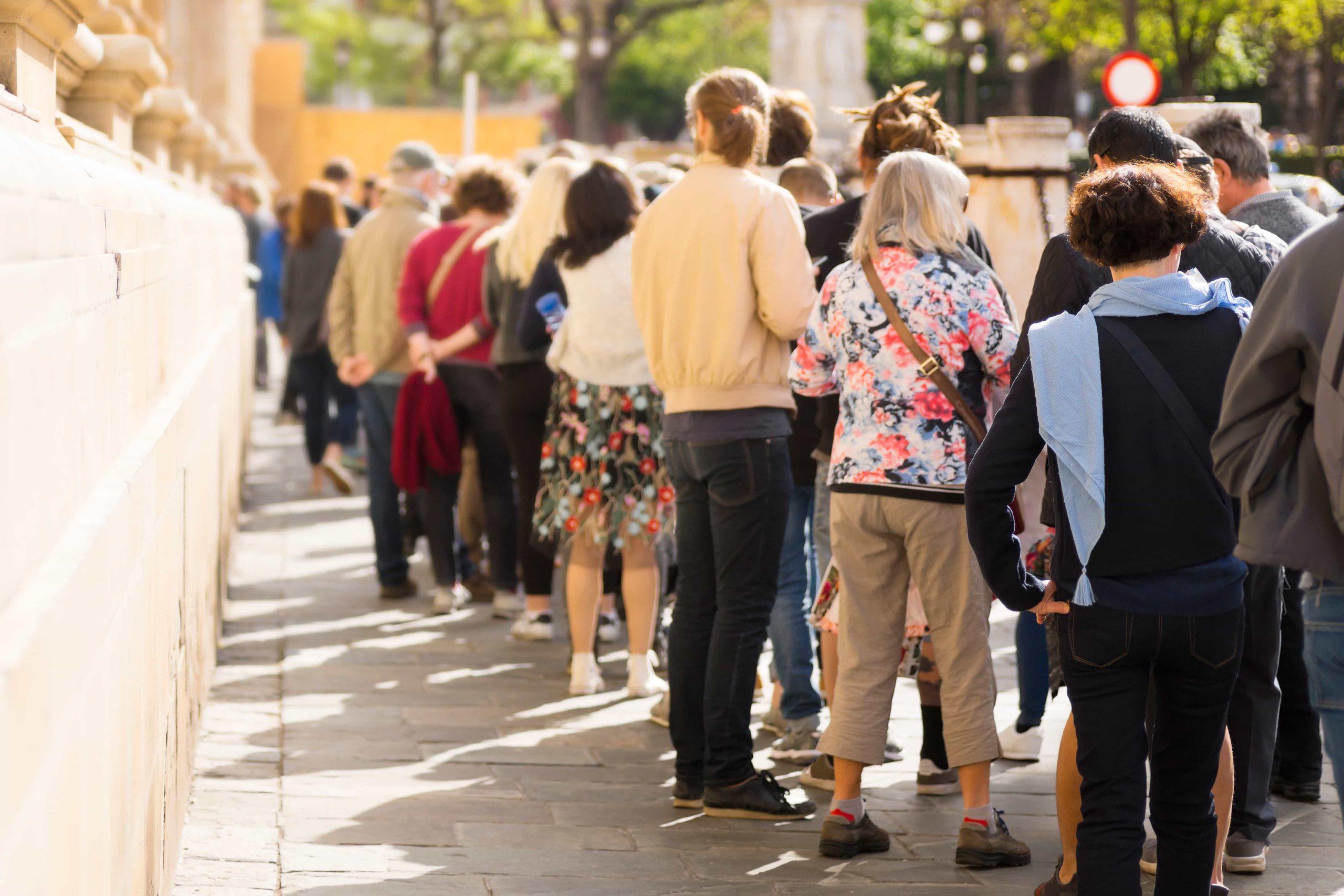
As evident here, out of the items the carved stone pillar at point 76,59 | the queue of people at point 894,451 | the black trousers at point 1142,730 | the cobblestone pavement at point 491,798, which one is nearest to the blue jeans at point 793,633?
the queue of people at point 894,451

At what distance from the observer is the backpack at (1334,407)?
288cm

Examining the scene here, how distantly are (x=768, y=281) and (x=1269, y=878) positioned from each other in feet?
6.90

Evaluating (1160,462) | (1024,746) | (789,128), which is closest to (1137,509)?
(1160,462)

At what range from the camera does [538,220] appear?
7.27 m

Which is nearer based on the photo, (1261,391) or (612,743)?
A: (1261,391)

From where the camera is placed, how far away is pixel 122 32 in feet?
25.3

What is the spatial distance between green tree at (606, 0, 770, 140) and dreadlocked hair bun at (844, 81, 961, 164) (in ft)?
178

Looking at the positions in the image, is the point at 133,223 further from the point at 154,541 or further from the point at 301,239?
the point at 301,239

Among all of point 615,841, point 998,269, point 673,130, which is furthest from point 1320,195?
point 673,130

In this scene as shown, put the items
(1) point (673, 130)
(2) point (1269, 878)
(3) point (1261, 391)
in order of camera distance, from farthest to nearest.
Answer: (1) point (673, 130)
(2) point (1269, 878)
(3) point (1261, 391)

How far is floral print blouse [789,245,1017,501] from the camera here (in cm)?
469

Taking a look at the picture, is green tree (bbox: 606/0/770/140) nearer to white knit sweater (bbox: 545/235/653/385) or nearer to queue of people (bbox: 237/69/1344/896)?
queue of people (bbox: 237/69/1344/896)

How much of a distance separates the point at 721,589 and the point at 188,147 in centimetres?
696

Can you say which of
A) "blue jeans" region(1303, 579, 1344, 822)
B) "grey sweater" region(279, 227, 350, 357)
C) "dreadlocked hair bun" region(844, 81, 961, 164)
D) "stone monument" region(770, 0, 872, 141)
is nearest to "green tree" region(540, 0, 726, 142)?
"stone monument" region(770, 0, 872, 141)
